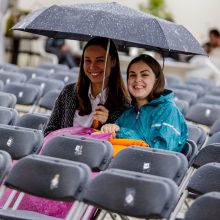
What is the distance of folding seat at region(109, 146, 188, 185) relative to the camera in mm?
6164

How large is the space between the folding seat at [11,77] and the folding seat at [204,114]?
2.63 meters

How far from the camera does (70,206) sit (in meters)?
6.43

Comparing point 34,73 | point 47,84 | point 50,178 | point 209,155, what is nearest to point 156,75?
point 209,155

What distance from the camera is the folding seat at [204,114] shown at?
10102 millimetres

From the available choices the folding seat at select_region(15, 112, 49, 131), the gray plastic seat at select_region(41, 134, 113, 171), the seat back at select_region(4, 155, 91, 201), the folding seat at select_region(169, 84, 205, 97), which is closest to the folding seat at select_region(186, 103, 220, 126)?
the folding seat at select_region(15, 112, 49, 131)

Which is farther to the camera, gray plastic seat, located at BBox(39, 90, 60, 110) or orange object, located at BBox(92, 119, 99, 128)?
gray plastic seat, located at BBox(39, 90, 60, 110)

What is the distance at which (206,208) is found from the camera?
17.3ft

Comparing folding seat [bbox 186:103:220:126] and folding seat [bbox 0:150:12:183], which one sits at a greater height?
folding seat [bbox 186:103:220:126]

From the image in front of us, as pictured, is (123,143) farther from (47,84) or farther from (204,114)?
(47,84)

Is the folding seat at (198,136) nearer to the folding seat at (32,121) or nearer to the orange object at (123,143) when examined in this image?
the orange object at (123,143)

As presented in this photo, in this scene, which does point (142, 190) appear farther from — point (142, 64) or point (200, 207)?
point (142, 64)

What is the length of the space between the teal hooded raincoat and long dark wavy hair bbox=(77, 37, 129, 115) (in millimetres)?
192

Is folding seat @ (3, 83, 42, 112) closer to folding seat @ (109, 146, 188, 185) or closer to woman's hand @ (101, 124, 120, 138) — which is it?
woman's hand @ (101, 124, 120, 138)

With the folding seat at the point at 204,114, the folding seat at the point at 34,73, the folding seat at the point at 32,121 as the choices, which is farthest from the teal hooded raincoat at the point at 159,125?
the folding seat at the point at 34,73
